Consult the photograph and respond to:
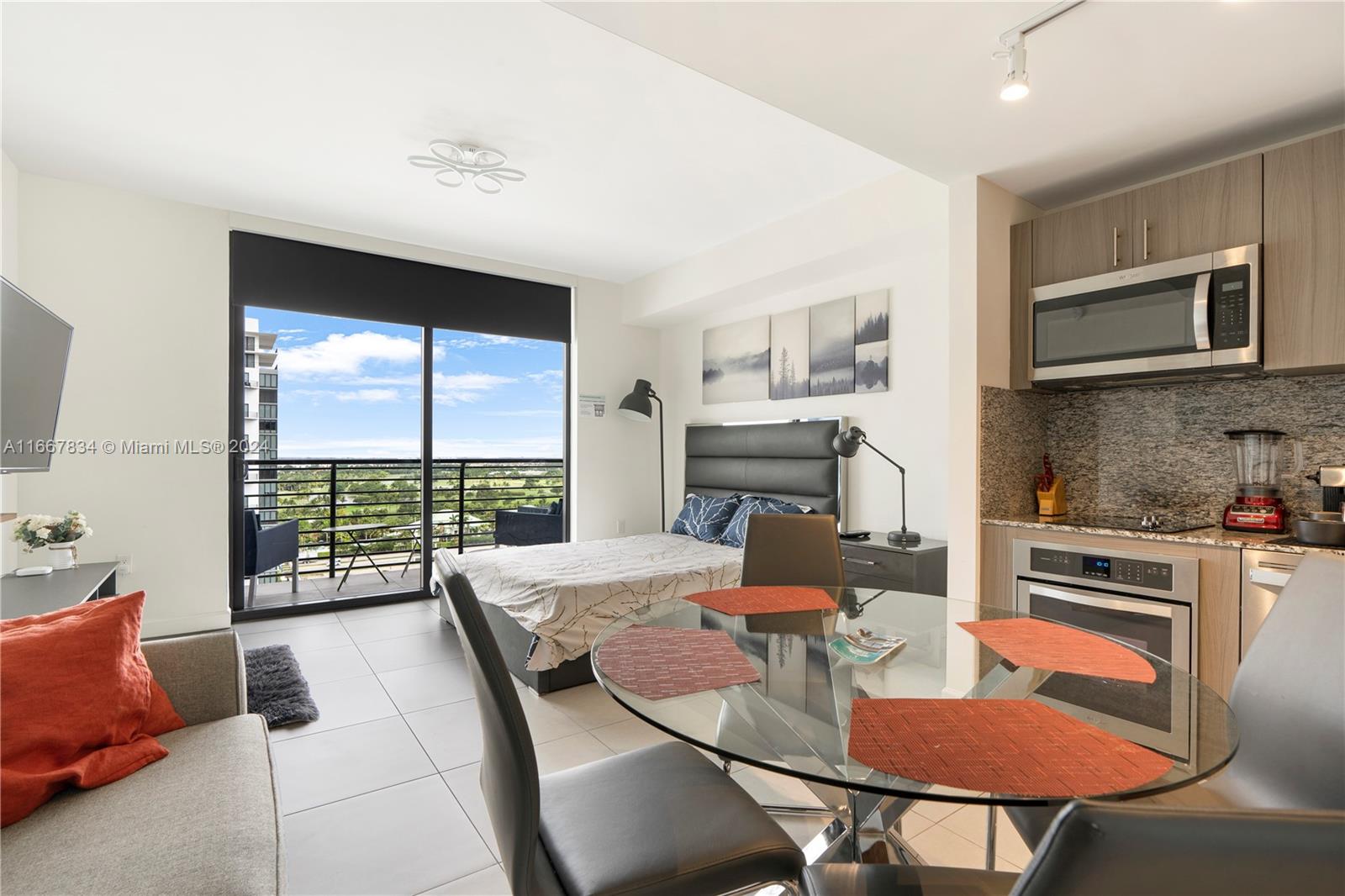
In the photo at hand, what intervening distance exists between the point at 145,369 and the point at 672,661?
4.22m

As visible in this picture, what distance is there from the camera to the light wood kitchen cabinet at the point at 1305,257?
210 centimetres

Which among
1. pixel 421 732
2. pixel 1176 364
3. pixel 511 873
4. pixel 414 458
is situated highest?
pixel 1176 364

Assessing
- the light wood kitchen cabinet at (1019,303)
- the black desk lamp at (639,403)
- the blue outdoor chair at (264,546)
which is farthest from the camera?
the black desk lamp at (639,403)

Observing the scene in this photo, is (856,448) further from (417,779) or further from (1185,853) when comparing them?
(1185,853)

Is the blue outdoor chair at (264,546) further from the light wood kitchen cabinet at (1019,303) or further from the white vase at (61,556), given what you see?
the light wood kitchen cabinet at (1019,303)

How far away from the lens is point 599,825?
126 cm

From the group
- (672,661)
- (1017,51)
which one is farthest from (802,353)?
(672,661)

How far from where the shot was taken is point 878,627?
5.80 ft

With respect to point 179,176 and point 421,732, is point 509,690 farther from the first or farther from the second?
point 179,176

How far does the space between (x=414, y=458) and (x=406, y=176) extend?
271 cm

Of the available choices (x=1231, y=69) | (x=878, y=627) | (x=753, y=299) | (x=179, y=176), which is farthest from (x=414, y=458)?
(x=1231, y=69)

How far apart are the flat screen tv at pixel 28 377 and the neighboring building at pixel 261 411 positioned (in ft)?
6.01

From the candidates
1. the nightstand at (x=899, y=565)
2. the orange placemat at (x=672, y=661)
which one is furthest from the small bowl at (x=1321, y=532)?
the orange placemat at (x=672, y=661)

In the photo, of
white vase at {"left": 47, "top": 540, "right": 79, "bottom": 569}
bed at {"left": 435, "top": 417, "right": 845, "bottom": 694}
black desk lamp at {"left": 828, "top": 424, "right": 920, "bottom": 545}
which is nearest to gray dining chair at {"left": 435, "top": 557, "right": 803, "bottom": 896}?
bed at {"left": 435, "top": 417, "right": 845, "bottom": 694}
